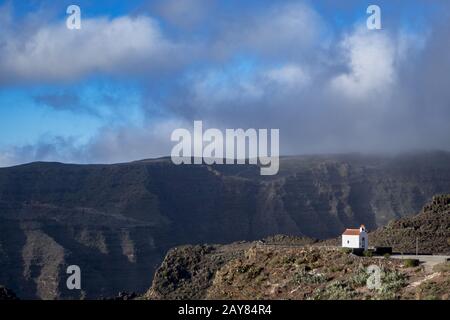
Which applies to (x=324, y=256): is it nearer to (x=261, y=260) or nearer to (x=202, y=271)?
(x=261, y=260)

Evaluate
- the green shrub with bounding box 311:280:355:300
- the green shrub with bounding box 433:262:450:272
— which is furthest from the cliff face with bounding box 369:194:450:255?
the green shrub with bounding box 311:280:355:300

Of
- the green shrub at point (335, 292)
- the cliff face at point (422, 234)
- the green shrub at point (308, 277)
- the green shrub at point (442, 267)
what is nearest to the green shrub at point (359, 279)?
the green shrub at point (335, 292)

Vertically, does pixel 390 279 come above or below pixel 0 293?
above

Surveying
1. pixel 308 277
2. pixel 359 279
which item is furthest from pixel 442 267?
pixel 308 277

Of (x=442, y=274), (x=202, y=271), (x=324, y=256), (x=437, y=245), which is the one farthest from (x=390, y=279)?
(x=202, y=271)

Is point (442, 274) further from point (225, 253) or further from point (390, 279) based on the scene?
point (225, 253)

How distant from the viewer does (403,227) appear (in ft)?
337

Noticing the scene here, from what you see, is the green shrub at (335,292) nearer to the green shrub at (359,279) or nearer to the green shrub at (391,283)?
the green shrub at (359,279)

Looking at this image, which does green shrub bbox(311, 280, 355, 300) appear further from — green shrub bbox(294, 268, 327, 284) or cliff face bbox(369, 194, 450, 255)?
cliff face bbox(369, 194, 450, 255)

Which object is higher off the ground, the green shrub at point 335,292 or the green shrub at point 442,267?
the green shrub at point 442,267
